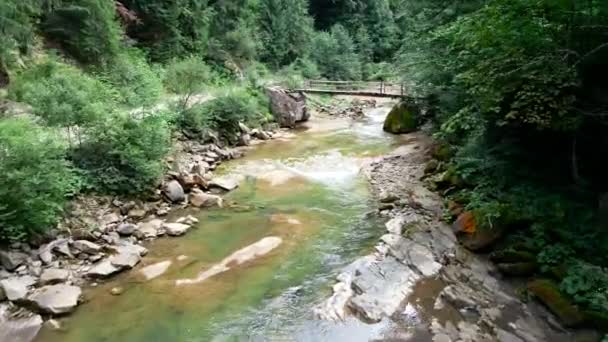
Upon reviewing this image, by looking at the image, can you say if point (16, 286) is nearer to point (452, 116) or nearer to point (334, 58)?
point (452, 116)

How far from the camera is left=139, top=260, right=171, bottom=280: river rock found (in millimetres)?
6395

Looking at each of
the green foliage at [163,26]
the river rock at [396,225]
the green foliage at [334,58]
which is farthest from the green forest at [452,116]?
the green foliage at [334,58]

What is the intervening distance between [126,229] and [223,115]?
756cm

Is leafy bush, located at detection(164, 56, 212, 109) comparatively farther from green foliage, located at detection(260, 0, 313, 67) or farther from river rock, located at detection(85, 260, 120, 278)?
green foliage, located at detection(260, 0, 313, 67)

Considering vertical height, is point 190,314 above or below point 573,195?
below

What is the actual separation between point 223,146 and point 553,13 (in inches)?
394

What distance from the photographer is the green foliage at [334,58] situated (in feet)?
98.7

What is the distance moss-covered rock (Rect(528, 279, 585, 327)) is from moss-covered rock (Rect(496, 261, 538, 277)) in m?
0.24

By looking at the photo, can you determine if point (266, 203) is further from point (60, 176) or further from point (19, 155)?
point (19, 155)

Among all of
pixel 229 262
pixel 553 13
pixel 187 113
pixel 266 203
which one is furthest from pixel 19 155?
pixel 553 13

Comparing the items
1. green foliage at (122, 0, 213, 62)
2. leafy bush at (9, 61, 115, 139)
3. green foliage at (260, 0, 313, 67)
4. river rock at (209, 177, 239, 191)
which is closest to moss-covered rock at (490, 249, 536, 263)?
river rock at (209, 177, 239, 191)

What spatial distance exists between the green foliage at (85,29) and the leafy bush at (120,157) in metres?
7.79

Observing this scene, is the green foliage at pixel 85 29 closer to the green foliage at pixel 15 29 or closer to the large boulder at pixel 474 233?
the green foliage at pixel 15 29

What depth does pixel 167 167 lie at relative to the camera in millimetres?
10016
